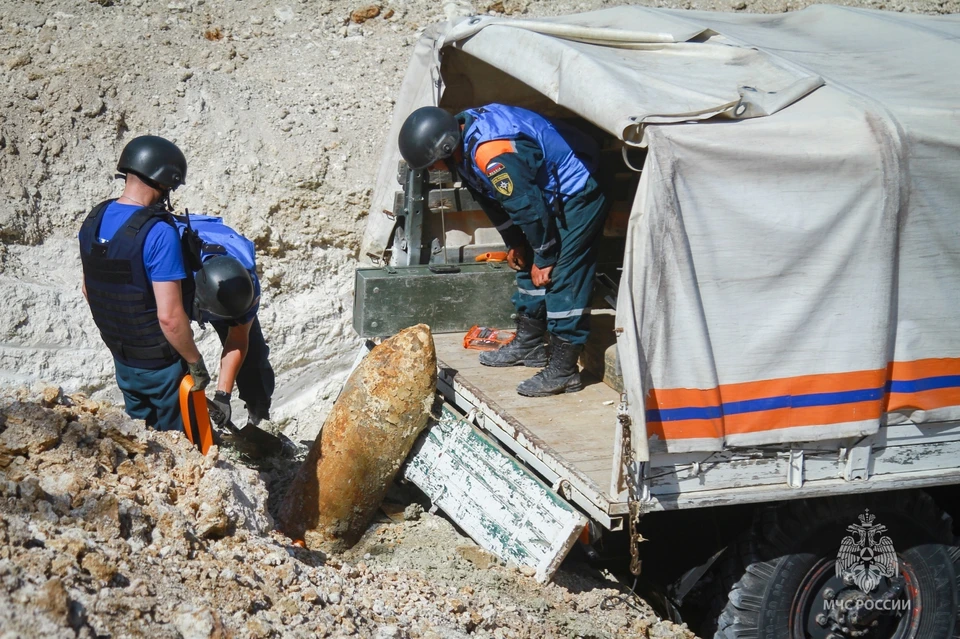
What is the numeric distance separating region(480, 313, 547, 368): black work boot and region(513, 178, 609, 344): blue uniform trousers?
1.23 feet

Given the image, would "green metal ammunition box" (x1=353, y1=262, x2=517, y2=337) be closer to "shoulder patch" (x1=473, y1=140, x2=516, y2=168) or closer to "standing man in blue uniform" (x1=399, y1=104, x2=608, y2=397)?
"standing man in blue uniform" (x1=399, y1=104, x2=608, y2=397)

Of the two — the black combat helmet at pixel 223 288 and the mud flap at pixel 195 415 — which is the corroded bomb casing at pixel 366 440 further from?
the black combat helmet at pixel 223 288

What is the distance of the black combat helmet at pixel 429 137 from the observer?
4512mm

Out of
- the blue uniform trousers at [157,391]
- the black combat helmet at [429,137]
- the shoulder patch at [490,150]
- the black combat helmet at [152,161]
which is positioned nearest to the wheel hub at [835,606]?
the shoulder patch at [490,150]

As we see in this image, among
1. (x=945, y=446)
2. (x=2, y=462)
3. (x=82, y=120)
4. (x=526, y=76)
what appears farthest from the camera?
(x=82, y=120)

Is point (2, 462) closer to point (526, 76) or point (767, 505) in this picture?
point (526, 76)

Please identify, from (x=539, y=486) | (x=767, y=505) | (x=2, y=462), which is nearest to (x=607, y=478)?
(x=539, y=486)

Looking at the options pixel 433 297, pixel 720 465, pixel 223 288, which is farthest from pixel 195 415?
pixel 720 465

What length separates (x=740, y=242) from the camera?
11.4 ft

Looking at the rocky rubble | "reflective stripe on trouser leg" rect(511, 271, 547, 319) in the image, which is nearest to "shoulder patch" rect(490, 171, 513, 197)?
"reflective stripe on trouser leg" rect(511, 271, 547, 319)

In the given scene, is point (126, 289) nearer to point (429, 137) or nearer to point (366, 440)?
point (366, 440)

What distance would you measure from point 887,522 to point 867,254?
136 cm

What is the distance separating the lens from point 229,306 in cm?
423

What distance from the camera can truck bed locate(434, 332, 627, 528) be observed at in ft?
12.2
